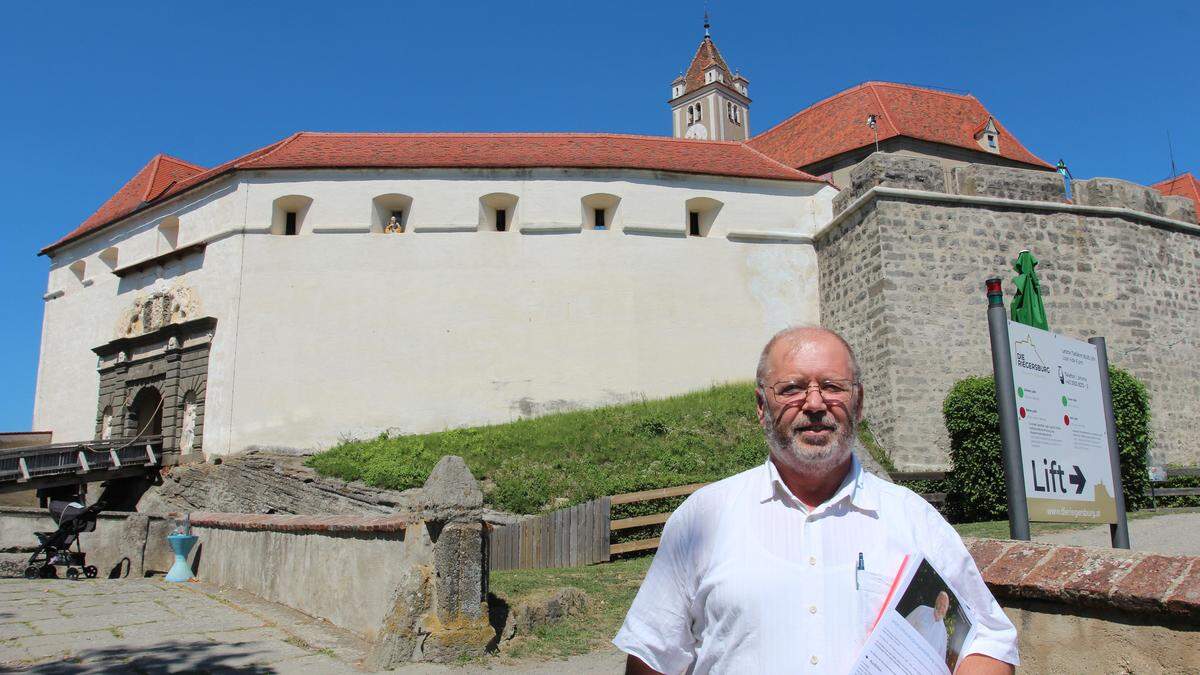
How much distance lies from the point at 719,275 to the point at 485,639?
16.6 m

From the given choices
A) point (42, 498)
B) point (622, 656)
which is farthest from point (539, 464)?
point (42, 498)

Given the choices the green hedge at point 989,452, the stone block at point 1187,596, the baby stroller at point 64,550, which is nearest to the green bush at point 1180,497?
the green hedge at point 989,452

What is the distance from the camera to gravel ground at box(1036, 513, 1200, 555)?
8625 mm

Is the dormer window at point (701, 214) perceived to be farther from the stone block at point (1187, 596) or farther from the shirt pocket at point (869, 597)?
the shirt pocket at point (869, 597)

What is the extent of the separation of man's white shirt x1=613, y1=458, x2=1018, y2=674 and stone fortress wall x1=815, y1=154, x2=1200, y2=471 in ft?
50.5

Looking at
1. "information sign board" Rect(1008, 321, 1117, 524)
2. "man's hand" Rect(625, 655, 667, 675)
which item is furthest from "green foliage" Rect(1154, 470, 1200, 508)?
"man's hand" Rect(625, 655, 667, 675)

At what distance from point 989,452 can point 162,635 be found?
1126 centimetres

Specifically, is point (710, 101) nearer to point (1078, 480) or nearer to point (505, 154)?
point (505, 154)

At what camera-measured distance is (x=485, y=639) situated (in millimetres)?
5852

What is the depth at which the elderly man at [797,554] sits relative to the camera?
6.38 ft

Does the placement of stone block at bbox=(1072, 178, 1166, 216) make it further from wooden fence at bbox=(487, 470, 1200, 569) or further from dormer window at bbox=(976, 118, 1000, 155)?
wooden fence at bbox=(487, 470, 1200, 569)

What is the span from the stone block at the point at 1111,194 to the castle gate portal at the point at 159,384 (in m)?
20.4

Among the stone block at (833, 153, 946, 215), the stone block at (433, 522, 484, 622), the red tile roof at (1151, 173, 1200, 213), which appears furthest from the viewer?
the red tile roof at (1151, 173, 1200, 213)

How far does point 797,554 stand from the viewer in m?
2.00
